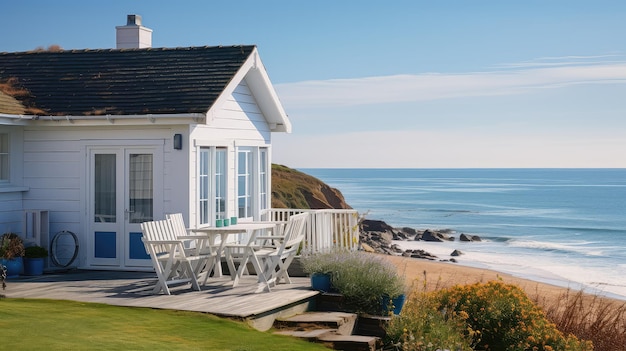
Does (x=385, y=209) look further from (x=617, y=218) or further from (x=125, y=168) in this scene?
(x=125, y=168)

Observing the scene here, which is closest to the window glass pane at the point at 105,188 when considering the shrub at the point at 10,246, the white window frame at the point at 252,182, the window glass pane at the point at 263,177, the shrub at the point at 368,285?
the shrub at the point at 10,246

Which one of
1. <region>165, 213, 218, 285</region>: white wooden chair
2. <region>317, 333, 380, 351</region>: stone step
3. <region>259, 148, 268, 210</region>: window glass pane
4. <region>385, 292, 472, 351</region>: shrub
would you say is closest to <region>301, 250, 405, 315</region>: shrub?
<region>385, 292, 472, 351</region>: shrub

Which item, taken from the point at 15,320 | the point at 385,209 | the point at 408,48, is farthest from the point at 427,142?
the point at 15,320

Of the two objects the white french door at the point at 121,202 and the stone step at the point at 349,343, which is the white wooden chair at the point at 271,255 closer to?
the white french door at the point at 121,202

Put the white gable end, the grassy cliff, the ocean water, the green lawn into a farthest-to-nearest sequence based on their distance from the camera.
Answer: the grassy cliff → the ocean water → the white gable end → the green lawn

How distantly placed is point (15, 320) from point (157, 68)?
7.45 metres

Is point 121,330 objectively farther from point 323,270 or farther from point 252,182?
point 252,182

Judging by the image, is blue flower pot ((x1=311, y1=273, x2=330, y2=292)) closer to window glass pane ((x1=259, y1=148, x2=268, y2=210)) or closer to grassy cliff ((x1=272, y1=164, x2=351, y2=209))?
window glass pane ((x1=259, y1=148, x2=268, y2=210))

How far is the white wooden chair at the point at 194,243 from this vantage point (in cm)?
1334

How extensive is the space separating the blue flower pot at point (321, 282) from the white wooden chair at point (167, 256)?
1766 mm

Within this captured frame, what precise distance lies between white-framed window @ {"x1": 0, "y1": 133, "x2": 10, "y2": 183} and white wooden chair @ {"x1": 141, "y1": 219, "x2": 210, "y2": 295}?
3.86m

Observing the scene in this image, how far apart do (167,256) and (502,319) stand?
489cm

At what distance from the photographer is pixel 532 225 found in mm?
57469

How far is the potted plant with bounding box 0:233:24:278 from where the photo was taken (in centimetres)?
1453
